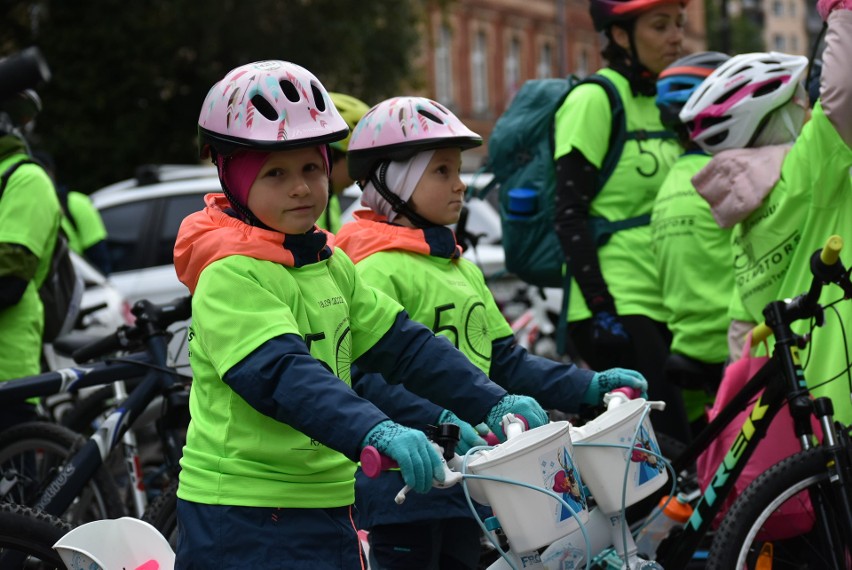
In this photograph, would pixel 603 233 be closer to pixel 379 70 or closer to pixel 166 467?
pixel 166 467

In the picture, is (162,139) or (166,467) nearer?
(166,467)

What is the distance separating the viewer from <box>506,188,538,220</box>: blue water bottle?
625 centimetres

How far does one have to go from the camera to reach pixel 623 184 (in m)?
5.88

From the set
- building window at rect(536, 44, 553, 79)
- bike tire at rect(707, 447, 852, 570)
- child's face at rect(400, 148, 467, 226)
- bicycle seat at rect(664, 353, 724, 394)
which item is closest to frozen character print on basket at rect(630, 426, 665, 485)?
bike tire at rect(707, 447, 852, 570)

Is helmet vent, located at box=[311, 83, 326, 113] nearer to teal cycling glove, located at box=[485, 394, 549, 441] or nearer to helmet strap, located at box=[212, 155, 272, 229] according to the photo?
helmet strap, located at box=[212, 155, 272, 229]

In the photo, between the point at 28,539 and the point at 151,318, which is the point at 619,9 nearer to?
the point at 151,318

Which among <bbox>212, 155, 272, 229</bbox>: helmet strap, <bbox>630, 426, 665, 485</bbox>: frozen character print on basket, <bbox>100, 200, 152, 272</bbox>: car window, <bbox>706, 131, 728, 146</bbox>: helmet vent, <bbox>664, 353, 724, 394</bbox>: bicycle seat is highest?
<bbox>212, 155, 272, 229</bbox>: helmet strap

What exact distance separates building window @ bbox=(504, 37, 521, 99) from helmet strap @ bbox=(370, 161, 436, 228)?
49.7m

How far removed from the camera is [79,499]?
5699mm

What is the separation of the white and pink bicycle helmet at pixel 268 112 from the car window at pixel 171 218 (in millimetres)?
8121

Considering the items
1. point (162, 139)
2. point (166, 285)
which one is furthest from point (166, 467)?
point (162, 139)

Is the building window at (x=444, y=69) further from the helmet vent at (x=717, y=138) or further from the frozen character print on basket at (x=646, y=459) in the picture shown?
the frozen character print on basket at (x=646, y=459)

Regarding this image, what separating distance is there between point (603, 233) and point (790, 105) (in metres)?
0.94

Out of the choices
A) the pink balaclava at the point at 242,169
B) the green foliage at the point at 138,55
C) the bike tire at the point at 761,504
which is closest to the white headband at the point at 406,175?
the pink balaclava at the point at 242,169
